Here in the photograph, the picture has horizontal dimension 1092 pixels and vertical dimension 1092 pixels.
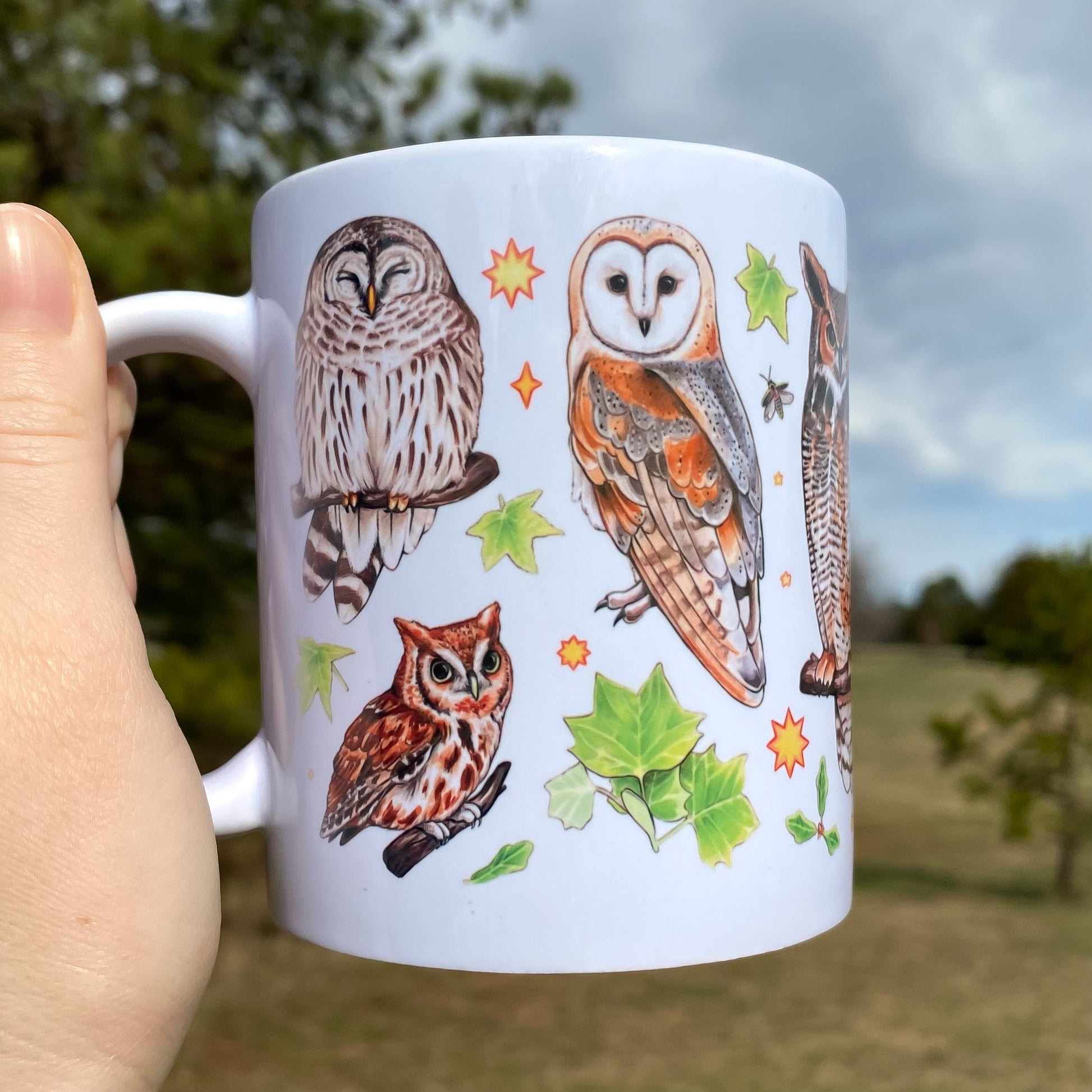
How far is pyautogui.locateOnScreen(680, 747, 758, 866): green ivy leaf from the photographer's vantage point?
2.23ft

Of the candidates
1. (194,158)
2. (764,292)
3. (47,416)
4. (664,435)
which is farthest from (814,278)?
(194,158)

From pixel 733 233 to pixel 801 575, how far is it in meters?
0.22

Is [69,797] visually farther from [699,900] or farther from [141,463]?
[141,463]

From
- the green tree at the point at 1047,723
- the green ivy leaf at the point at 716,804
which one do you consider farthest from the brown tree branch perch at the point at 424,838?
the green tree at the point at 1047,723

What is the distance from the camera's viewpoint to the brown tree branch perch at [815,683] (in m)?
0.73

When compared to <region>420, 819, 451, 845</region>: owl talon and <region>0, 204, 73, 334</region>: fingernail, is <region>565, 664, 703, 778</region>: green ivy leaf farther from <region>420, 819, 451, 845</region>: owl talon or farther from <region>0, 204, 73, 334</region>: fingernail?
<region>0, 204, 73, 334</region>: fingernail

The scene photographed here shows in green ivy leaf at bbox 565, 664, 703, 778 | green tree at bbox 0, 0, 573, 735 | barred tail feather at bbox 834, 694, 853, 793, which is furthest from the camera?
green tree at bbox 0, 0, 573, 735

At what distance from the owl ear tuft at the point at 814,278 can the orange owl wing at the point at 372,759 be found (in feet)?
1.25

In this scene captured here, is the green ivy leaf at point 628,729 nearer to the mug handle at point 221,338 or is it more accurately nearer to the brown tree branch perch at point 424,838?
the brown tree branch perch at point 424,838

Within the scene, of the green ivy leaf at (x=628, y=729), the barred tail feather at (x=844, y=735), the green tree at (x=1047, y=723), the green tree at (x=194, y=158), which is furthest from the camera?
the green tree at (x=1047, y=723)

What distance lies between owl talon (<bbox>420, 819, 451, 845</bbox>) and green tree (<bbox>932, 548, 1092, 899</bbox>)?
235cm

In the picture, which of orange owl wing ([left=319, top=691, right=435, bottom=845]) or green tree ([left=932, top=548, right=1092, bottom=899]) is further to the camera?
green tree ([left=932, top=548, right=1092, bottom=899])

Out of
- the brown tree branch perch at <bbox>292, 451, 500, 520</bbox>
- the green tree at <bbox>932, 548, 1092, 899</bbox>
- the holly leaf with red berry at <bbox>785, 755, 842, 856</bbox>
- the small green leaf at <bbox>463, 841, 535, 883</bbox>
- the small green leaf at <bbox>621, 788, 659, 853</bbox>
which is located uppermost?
the brown tree branch perch at <bbox>292, 451, 500, 520</bbox>

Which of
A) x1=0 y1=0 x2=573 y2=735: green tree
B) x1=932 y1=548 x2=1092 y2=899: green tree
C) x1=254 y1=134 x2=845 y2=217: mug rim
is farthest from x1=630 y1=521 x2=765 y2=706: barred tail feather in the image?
x1=932 y1=548 x2=1092 y2=899: green tree
